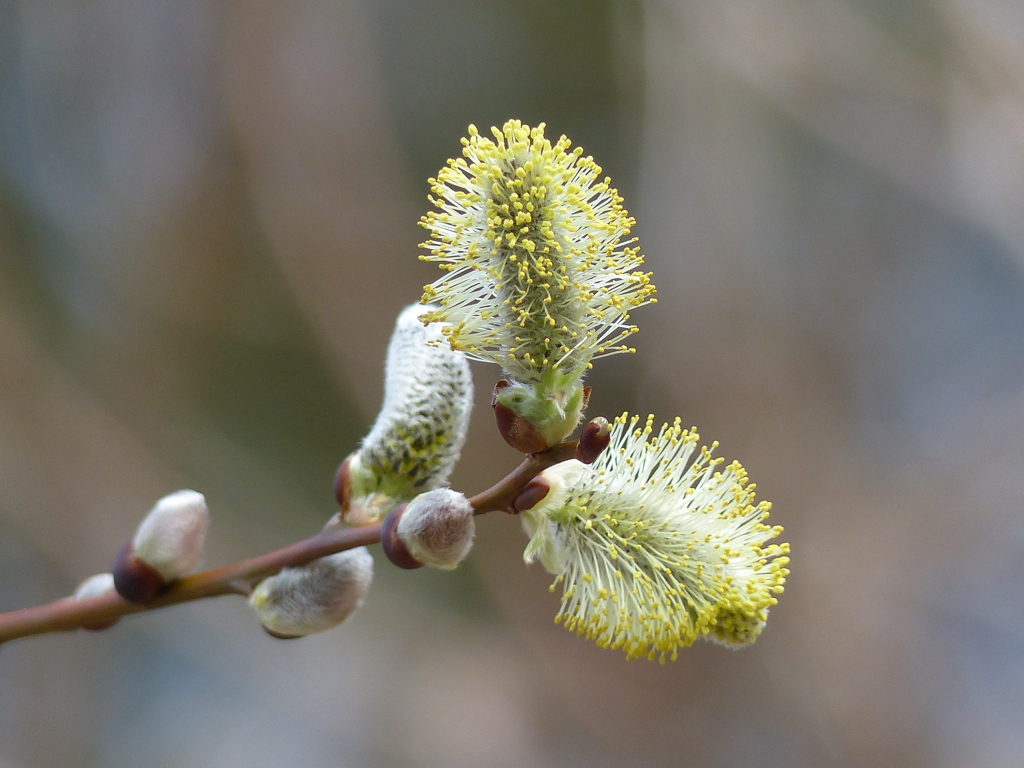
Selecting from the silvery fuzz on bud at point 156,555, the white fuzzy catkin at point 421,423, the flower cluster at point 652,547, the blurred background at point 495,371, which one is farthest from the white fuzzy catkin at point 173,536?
the blurred background at point 495,371

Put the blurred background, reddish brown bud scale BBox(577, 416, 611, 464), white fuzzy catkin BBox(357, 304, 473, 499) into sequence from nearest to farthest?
reddish brown bud scale BBox(577, 416, 611, 464), white fuzzy catkin BBox(357, 304, 473, 499), the blurred background

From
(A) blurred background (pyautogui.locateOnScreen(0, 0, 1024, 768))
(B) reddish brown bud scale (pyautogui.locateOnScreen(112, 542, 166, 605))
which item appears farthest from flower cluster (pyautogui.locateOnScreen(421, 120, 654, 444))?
(A) blurred background (pyautogui.locateOnScreen(0, 0, 1024, 768))

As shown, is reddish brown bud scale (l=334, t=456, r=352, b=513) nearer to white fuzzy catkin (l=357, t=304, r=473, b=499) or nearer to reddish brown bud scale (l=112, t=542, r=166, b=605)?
white fuzzy catkin (l=357, t=304, r=473, b=499)

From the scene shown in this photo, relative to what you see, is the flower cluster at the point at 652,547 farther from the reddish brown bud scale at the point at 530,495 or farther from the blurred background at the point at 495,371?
the blurred background at the point at 495,371

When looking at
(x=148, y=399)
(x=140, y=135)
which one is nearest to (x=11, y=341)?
(x=148, y=399)

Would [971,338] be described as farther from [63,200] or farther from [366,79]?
[63,200]

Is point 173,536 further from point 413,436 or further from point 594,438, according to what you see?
point 594,438
